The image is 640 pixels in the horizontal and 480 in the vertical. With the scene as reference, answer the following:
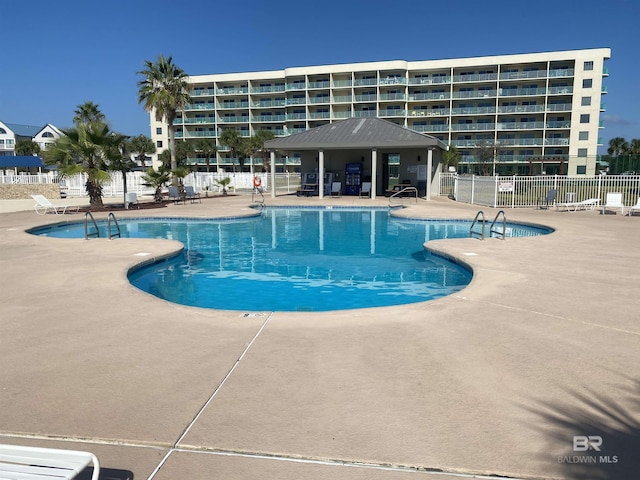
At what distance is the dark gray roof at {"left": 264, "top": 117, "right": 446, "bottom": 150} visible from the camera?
25.0 m

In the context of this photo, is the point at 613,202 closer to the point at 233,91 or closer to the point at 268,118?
the point at 268,118

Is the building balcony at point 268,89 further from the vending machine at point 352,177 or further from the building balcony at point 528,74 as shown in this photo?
the vending machine at point 352,177

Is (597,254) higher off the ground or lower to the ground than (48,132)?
lower

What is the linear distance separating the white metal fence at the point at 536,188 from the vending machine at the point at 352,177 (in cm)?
686

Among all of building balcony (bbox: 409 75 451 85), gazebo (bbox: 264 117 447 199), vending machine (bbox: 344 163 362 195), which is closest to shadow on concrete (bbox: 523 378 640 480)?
gazebo (bbox: 264 117 447 199)

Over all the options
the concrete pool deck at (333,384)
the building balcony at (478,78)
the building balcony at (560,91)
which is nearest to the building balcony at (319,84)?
the building balcony at (478,78)

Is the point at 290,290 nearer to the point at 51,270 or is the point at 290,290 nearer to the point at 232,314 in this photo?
the point at 232,314

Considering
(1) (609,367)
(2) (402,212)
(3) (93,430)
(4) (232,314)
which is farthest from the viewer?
(2) (402,212)

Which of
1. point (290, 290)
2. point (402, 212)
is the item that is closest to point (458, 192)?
point (402, 212)

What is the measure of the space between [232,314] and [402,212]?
14.3 meters

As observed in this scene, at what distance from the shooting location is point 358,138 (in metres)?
26.3

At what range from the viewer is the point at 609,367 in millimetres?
4109

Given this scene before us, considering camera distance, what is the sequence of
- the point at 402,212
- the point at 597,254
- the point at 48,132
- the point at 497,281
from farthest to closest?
the point at 48,132
the point at 402,212
the point at 597,254
the point at 497,281

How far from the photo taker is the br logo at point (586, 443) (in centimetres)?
290
